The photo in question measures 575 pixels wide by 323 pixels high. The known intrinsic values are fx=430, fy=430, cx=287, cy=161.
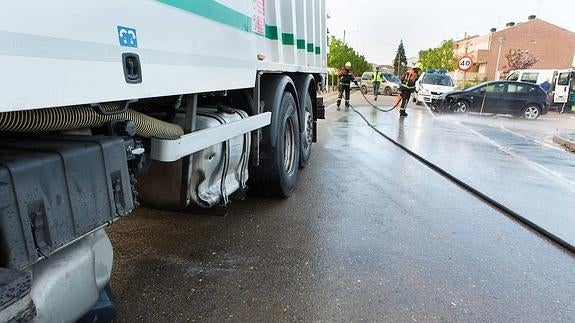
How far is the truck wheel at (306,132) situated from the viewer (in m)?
6.32

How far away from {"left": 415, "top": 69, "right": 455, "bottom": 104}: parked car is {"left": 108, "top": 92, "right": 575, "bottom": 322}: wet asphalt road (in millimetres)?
16623

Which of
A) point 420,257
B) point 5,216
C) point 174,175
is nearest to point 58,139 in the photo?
point 5,216

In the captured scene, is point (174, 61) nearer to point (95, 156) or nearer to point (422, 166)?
point (95, 156)

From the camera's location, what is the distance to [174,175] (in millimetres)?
3119

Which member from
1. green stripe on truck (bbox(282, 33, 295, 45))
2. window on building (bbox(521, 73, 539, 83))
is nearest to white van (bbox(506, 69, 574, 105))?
window on building (bbox(521, 73, 539, 83))

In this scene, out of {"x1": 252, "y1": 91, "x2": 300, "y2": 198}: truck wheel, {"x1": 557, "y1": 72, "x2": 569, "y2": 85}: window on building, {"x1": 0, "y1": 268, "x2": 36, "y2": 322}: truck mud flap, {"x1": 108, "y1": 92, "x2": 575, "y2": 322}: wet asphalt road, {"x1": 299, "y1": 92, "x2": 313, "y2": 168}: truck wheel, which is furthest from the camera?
{"x1": 557, "y1": 72, "x2": 569, "y2": 85}: window on building

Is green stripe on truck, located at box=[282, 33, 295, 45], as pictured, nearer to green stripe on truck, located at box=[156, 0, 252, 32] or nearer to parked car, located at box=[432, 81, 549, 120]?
green stripe on truck, located at box=[156, 0, 252, 32]

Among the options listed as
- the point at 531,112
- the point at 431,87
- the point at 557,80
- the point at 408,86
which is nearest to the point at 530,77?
the point at 557,80

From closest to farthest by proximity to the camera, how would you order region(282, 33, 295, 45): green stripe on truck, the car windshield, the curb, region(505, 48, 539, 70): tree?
region(282, 33, 295, 45): green stripe on truck, the curb, the car windshield, region(505, 48, 539, 70): tree

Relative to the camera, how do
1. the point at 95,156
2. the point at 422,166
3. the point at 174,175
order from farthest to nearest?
the point at 422,166
the point at 174,175
the point at 95,156

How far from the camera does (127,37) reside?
6.32ft

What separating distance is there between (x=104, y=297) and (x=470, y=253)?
3.01 meters

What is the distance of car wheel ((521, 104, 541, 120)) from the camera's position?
57.1 feet

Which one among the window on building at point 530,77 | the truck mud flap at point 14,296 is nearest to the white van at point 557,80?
the window on building at point 530,77
